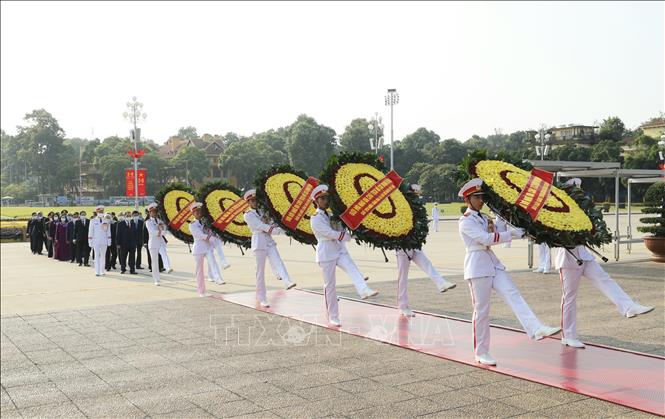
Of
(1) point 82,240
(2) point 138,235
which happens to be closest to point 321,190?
(2) point 138,235

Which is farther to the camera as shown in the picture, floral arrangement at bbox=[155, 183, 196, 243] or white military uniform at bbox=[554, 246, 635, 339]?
floral arrangement at bbox=[155, 183, 196, 243]

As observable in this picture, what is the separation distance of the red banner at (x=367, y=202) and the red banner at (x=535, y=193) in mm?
2296

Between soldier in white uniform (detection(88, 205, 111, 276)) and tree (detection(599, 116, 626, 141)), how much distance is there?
69192mm

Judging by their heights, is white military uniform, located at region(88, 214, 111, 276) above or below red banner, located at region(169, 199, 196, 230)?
below

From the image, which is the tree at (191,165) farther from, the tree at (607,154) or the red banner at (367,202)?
the red banner at (367,202)

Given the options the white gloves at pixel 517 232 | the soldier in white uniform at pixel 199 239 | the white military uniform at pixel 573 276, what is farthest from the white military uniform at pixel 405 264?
the soldier in white uniform at pixel 199 239

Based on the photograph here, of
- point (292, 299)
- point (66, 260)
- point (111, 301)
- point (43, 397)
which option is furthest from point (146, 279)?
point (43, 397)

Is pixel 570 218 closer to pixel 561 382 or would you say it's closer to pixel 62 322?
pixel 561 382

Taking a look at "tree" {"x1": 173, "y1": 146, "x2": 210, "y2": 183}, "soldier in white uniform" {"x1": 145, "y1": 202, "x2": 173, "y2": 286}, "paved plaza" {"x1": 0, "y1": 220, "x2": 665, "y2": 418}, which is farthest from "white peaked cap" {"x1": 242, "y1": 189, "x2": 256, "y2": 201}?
"tree" {"x1": 173, "y1": 146, "x2": 210, "y2": 183}

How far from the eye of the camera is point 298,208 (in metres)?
10.7

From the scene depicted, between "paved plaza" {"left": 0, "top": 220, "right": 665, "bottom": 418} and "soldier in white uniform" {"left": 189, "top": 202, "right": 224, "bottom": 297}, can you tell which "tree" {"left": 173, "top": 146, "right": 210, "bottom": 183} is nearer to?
"paved plaza" {"left": 0, "top": 220, "right": 665, "bottom": 418}

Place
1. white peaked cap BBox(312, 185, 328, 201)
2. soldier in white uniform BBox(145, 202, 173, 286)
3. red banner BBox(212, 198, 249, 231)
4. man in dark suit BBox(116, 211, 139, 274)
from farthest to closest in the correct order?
man in dark suit BBox(116, 211, 139, 274) < soldier in white uniform BBox(145, 202, 173, 286) < red banner BBox(212, 198, 249, 231) < white peaked cap BBox(312, 185, 328, 201)

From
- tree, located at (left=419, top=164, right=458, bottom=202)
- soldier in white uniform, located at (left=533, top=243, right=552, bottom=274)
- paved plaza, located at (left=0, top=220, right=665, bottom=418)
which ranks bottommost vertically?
paved plaza, located at (left=0, top=220, right=665, bottom=418)

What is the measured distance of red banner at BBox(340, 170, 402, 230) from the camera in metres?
8.73
